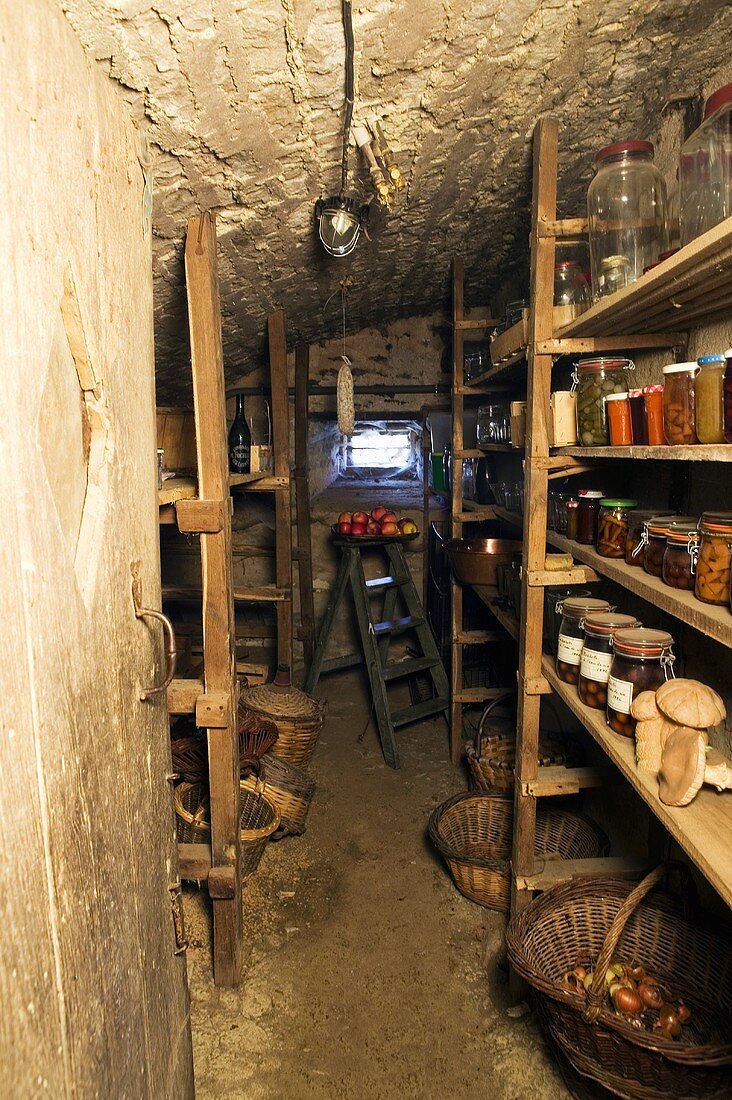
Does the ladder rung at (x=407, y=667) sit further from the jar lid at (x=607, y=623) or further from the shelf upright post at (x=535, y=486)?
the jar lid at (x=607, y=623)

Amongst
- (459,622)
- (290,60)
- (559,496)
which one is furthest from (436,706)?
(290,60)

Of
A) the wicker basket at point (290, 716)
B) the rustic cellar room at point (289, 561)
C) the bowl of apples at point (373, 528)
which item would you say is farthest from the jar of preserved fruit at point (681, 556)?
the bowl of apples at point (373, 528)

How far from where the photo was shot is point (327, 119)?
1670 millimetres

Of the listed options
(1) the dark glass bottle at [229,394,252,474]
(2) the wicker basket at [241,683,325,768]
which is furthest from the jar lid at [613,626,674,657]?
(1) the dark glass bottle at [229,394,252,474]

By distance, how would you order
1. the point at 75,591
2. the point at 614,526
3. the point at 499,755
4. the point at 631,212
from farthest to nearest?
1. the point at 499,755
2. the point at 614,526
3. the point at 631,212
4. the point at 75,591

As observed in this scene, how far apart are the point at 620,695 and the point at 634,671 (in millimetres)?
59

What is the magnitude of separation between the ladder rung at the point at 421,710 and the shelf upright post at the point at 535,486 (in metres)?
1.61

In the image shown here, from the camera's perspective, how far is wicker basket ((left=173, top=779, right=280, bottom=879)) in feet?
7.51

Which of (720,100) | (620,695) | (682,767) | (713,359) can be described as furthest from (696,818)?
(720,100)

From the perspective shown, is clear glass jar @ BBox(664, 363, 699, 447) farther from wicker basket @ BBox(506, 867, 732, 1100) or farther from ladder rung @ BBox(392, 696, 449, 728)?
ladder rung @ BBox(392, 696, 449, 728)

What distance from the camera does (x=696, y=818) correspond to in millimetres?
1259

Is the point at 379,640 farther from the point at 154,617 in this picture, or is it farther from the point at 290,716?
the point at 154,617

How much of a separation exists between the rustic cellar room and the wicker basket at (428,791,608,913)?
0.04 feet

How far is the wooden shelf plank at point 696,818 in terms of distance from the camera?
1.11 m
